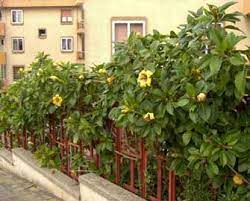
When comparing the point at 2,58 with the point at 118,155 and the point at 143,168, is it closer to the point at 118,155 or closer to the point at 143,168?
the point at 118,155

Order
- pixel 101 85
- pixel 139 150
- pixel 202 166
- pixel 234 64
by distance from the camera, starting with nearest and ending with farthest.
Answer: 1. pixel 234 64
2. pixel 202 166
3. pixel 139 150
4. pixel 101 85

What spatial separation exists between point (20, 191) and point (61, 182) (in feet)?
1.91

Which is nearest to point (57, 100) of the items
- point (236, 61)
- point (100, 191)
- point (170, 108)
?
point (100, 191)

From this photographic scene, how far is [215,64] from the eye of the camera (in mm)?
2336

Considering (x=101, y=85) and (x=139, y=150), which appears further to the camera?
(x=101, y=85)

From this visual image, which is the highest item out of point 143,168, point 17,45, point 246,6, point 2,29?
point 2,29

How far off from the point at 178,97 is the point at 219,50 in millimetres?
443

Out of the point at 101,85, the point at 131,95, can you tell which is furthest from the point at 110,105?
the point at 131,95

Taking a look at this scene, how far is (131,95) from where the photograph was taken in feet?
9.33

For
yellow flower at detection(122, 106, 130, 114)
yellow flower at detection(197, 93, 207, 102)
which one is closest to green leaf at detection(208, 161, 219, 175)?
yellow flower at detection(197, 93, 207, 102)

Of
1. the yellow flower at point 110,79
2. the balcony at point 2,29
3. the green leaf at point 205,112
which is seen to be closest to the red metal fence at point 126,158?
the yellow flower at point 110,79

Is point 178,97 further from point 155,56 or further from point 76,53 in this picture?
point 76,53

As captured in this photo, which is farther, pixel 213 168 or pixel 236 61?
pixel 213 168

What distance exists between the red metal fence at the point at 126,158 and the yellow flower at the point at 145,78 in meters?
0.62
